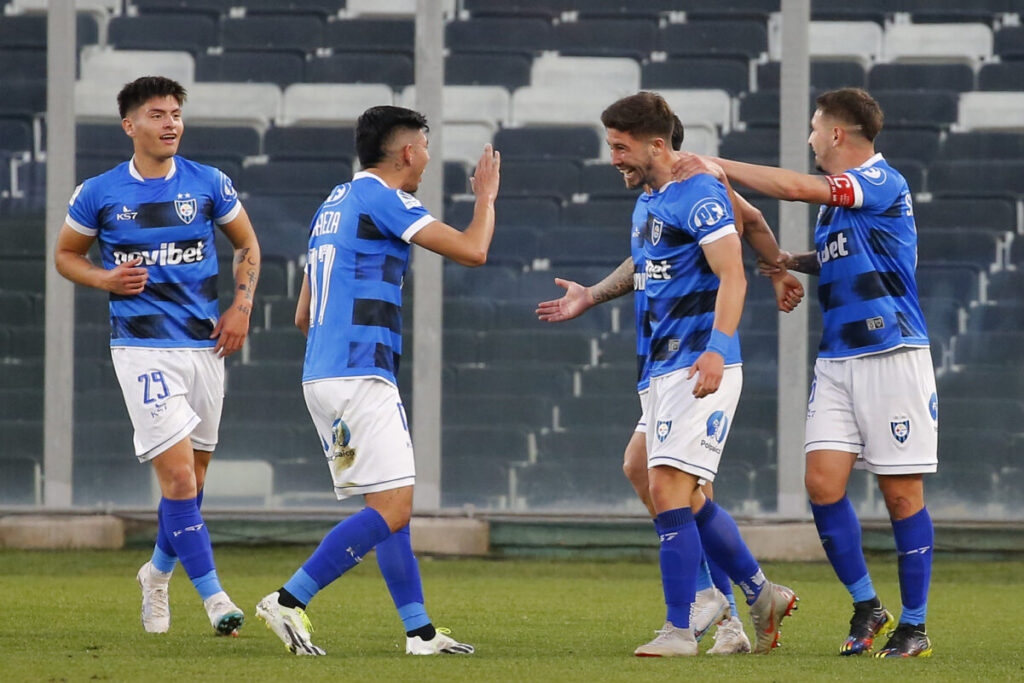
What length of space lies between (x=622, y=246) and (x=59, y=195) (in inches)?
123

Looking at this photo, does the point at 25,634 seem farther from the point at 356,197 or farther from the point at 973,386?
the point at 973,386

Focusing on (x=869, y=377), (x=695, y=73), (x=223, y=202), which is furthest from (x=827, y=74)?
(x=223, y=202)

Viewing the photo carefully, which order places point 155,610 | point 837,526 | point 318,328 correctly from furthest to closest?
1. point 155,610
2. point 837,526
3. point 318,328

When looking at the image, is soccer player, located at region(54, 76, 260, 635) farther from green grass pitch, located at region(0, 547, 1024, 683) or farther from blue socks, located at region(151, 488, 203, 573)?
green grass pitch, located at region(0, 547, 1024, 683)

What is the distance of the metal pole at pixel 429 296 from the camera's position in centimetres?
839

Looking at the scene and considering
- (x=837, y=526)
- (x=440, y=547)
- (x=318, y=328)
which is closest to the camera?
(x=318, y=328)

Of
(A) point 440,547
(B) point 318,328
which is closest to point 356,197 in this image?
(B) point 318,328

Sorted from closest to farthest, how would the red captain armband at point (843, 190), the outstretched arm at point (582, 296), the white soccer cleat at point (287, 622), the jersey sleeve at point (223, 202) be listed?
the white soccer cleat at point (287, 622) < the red captain armband at point (843, 190) < the outstretched arm at point (582, 296) < the jersey sleeve at point (223, 202)

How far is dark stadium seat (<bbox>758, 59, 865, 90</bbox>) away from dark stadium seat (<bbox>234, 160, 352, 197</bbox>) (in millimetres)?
2386

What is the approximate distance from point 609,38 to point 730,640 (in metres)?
4.62

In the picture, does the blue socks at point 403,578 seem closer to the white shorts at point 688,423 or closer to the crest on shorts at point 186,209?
the white shorts at point 688,423

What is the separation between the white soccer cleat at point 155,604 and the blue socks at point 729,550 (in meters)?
1.81

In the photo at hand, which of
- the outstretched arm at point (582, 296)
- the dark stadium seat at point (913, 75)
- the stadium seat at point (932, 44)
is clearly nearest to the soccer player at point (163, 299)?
the outstretched arm at point (582, 296)

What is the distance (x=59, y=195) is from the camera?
8352 millimetres
